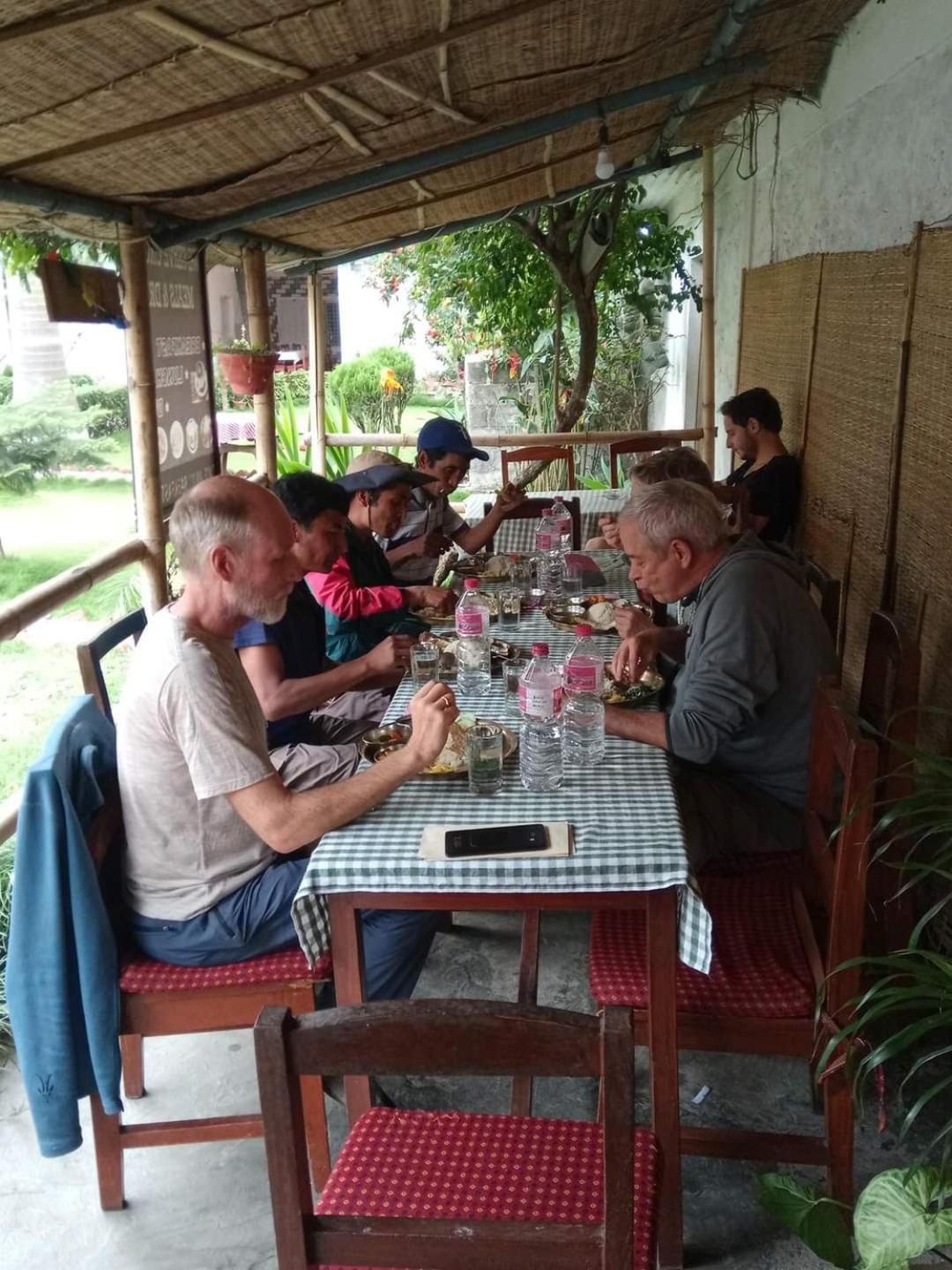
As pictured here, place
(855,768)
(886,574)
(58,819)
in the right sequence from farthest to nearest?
1. (886,574)
2. (58,819)
3. (855,768)

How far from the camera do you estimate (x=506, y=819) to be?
6.28ft

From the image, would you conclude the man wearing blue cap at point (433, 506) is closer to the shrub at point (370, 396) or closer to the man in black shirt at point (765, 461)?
the man in black shirt at point (765, 461)

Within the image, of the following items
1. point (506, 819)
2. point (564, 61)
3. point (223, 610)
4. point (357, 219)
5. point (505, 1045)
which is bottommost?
point (506, 819)

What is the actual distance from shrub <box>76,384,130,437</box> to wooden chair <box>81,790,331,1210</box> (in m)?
9.46

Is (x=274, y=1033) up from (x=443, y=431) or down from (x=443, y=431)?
down

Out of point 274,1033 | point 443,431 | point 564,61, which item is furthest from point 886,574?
point 274,1033

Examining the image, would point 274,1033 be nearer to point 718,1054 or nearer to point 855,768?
point 855,768

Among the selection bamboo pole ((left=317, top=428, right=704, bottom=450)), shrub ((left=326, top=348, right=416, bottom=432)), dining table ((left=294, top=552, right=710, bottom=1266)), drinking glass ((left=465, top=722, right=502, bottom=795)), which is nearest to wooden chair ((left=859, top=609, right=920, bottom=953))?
dining table ((left=294, top=552, right=710, bottom=1266))

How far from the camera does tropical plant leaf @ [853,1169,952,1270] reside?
153cm

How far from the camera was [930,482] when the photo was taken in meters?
3.29

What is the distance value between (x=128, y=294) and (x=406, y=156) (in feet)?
4.24

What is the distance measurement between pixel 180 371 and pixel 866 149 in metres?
2.99

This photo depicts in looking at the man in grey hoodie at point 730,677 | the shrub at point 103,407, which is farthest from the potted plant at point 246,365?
the shrub at point 103,407

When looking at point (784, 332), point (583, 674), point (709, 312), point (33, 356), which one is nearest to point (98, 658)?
point (583, 674)
